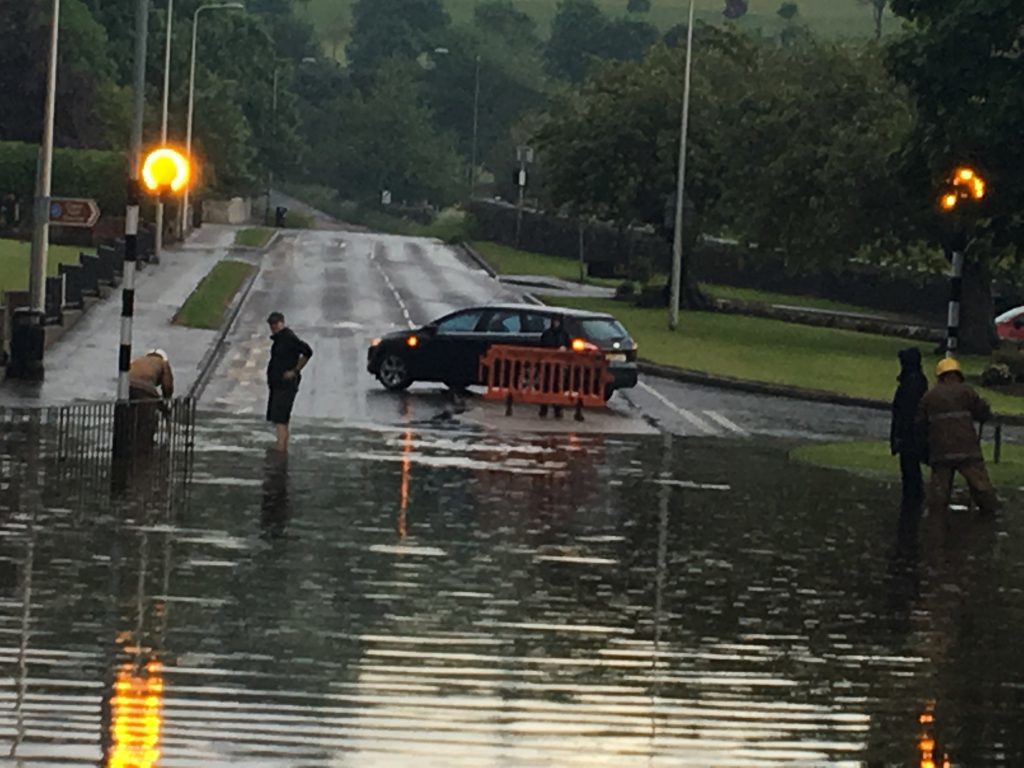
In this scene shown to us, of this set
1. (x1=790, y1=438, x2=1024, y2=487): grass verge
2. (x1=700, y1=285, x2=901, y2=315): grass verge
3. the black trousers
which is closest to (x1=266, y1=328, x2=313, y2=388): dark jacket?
(x1=790, y1=438, x2=1024, y2=487): grass verge

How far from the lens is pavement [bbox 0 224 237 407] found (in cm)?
3209

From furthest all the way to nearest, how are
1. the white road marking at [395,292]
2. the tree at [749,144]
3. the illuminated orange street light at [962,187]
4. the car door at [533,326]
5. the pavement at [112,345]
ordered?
the tree at [749,144] → the white road marking at [395,292] → the car door at [533,326] → the pavement at [112,345] → the illuminated orange street light at [962,187]

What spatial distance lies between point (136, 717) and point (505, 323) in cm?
2623

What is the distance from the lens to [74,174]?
260ft

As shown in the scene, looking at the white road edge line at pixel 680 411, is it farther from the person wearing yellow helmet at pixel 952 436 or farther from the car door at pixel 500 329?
the person wearing yellow helmet at pixel 952 436

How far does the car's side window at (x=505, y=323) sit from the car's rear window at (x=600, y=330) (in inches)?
46.7

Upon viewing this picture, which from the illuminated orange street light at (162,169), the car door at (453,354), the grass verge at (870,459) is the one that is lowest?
the grass verge at (870,459)

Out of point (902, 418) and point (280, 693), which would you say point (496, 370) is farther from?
point (280, 693)

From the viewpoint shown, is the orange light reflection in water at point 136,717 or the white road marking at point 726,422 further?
the white road marking at point 726,422

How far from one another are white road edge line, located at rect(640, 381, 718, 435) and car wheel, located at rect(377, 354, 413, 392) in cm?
416

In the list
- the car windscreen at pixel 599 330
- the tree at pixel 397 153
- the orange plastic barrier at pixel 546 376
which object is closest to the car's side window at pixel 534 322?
the car windscreen at pixel 599 330

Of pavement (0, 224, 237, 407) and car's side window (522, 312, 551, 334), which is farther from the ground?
→ car's side window (522, 312, 551, 334)

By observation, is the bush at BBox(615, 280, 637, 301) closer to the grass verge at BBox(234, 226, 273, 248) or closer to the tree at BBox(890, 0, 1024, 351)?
the grass verge at BBox(234, 226, 273, 248)

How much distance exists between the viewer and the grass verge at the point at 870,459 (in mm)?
27547
